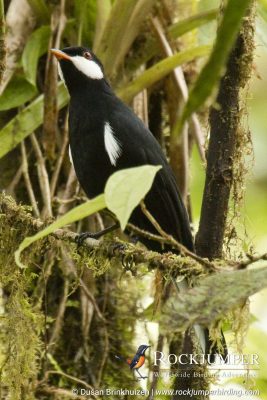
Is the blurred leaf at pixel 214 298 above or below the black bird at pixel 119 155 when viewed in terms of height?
below

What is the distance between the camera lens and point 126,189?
920 mm

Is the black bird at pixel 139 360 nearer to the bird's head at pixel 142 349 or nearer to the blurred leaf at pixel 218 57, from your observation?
the bird's head at pixel 142 349

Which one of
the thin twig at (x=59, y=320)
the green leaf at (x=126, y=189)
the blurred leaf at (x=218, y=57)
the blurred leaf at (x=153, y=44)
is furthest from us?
the blurred leaf at (x=153, y=44)

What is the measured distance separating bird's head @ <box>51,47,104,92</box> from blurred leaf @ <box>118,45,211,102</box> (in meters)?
0.17

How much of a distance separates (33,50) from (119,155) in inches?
28.0

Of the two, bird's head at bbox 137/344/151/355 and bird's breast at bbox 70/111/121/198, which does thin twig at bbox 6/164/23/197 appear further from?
bird's head at bbox 137/344/151/355

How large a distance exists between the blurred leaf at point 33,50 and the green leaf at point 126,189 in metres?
1.99

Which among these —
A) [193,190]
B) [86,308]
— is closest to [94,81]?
Result: [193,190]

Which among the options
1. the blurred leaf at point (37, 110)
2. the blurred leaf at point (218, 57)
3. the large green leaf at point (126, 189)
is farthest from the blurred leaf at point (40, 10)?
the blurred leaf at point (218, 57)

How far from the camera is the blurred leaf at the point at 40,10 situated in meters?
2.92

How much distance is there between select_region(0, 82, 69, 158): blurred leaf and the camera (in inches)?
108

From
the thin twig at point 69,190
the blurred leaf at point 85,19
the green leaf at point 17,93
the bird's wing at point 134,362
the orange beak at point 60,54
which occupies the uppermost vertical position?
the blurred leaf at point 85,19

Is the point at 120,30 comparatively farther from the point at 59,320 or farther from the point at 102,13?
the point at 59,320

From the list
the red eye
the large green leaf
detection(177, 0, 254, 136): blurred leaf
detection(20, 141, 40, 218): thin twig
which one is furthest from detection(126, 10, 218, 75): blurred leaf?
detection(177, 0, 254, 136): blurred leaf
